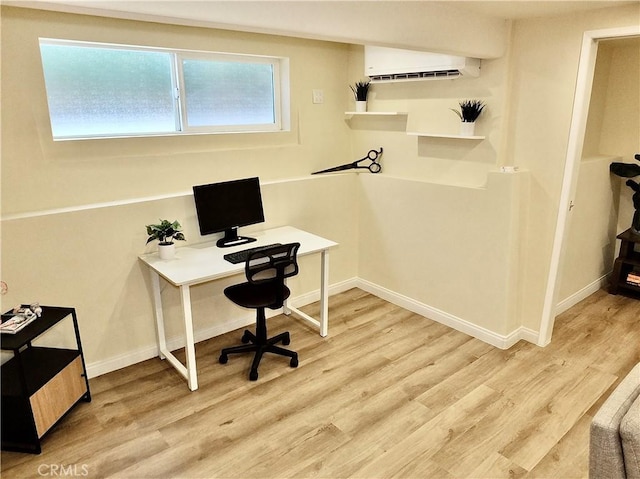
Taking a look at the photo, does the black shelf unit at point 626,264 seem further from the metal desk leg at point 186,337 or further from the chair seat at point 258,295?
the metal desk leg at point 186,337

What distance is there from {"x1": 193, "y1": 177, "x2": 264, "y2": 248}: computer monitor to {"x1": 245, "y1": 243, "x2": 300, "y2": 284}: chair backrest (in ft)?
1.47

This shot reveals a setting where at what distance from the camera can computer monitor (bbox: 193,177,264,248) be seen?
3070mm

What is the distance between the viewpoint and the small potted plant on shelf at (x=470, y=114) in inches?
126

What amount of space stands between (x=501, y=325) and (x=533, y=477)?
4.20 feet

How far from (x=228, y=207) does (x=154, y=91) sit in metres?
0.98

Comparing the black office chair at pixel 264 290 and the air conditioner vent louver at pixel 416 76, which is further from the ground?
the air conditioner vent louver at pixel 416 76

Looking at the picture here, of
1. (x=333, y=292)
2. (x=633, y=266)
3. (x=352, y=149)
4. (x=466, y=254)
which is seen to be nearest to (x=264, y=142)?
(x=352, y=149)

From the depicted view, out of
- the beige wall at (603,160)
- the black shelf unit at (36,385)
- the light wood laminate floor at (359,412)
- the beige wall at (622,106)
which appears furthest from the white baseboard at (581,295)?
the black shelf unit at (36,385)

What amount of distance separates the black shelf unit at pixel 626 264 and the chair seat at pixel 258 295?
3.21 m

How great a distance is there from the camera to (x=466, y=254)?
340cm

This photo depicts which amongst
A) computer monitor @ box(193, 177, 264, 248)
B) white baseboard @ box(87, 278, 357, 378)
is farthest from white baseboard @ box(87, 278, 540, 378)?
computer monitor @ box(193, 177, 264, 248)

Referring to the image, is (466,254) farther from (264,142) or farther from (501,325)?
(264,142)

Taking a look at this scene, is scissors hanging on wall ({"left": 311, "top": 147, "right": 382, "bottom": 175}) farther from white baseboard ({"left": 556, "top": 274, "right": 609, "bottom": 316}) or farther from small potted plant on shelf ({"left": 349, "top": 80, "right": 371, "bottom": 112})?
white baseboard ({"left": 556, "top": 274, "right": 609, "bottom": 316})

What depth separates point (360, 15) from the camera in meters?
2.35
